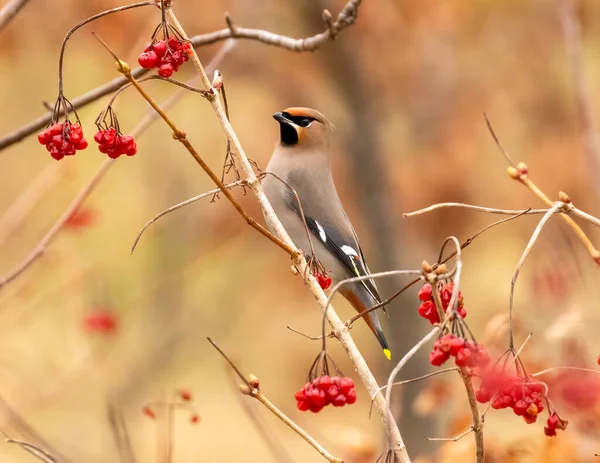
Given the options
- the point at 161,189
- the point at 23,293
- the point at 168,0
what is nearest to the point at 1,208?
the point at 161,189

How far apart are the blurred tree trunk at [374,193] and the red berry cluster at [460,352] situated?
4.77 m

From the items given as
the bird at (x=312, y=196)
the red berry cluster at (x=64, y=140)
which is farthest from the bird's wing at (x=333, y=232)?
the red berry cluster at (x=64, y=140)

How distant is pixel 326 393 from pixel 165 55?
849 mm

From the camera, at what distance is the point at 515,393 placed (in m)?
1.90

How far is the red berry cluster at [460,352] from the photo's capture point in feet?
5.22

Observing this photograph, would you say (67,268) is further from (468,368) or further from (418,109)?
(468,368)

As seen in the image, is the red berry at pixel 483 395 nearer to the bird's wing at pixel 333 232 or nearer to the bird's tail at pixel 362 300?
the bird's tail at pixel 362 300

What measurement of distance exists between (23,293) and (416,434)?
3100mm

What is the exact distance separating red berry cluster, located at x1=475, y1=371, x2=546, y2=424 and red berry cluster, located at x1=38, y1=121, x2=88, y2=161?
110cm

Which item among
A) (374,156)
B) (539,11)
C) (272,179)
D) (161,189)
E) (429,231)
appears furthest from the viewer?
(161,189)

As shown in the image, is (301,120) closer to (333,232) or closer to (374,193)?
(333,232)

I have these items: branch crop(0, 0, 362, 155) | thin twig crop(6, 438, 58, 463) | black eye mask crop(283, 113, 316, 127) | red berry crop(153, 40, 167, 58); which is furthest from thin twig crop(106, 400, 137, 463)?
black eye mask crop(283, 113, 316, 127)

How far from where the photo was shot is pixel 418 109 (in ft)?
23.2

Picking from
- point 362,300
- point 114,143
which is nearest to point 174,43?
point 114,143
